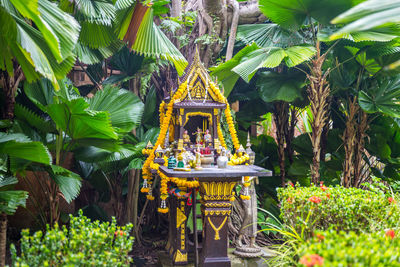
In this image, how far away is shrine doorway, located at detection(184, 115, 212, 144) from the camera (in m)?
5.73

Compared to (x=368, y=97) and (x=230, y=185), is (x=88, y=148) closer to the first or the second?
(x=230, y=185)

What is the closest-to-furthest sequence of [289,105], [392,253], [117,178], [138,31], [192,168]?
[392,253] → [192,168] → [138,31] → [117,178] → [289,105]

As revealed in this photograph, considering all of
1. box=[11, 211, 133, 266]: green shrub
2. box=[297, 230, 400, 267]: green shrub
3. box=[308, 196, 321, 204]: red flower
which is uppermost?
box=[308, 196, 321, 204]: red flower

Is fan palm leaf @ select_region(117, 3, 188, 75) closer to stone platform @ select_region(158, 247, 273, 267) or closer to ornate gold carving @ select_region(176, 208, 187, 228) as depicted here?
ornate gold carving @ select_region(176, 208, 187, 228)

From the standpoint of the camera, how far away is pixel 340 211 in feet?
12.4

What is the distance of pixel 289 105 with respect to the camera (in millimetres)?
7973

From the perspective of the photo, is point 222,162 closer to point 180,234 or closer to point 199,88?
point 199,88

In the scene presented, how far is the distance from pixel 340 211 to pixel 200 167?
1.73 m

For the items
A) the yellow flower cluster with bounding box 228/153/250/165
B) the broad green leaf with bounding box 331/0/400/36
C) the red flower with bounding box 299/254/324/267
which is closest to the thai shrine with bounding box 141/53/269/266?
the yellow flower cluster with bounding box 228/153/250/165

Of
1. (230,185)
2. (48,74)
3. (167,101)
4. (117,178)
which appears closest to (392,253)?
(230,185)

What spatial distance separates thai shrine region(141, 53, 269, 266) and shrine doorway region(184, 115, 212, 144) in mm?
16

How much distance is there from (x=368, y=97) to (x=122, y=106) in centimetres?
408

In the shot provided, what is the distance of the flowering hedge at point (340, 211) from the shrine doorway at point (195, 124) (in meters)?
1.97

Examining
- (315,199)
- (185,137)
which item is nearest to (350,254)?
(315,199)
